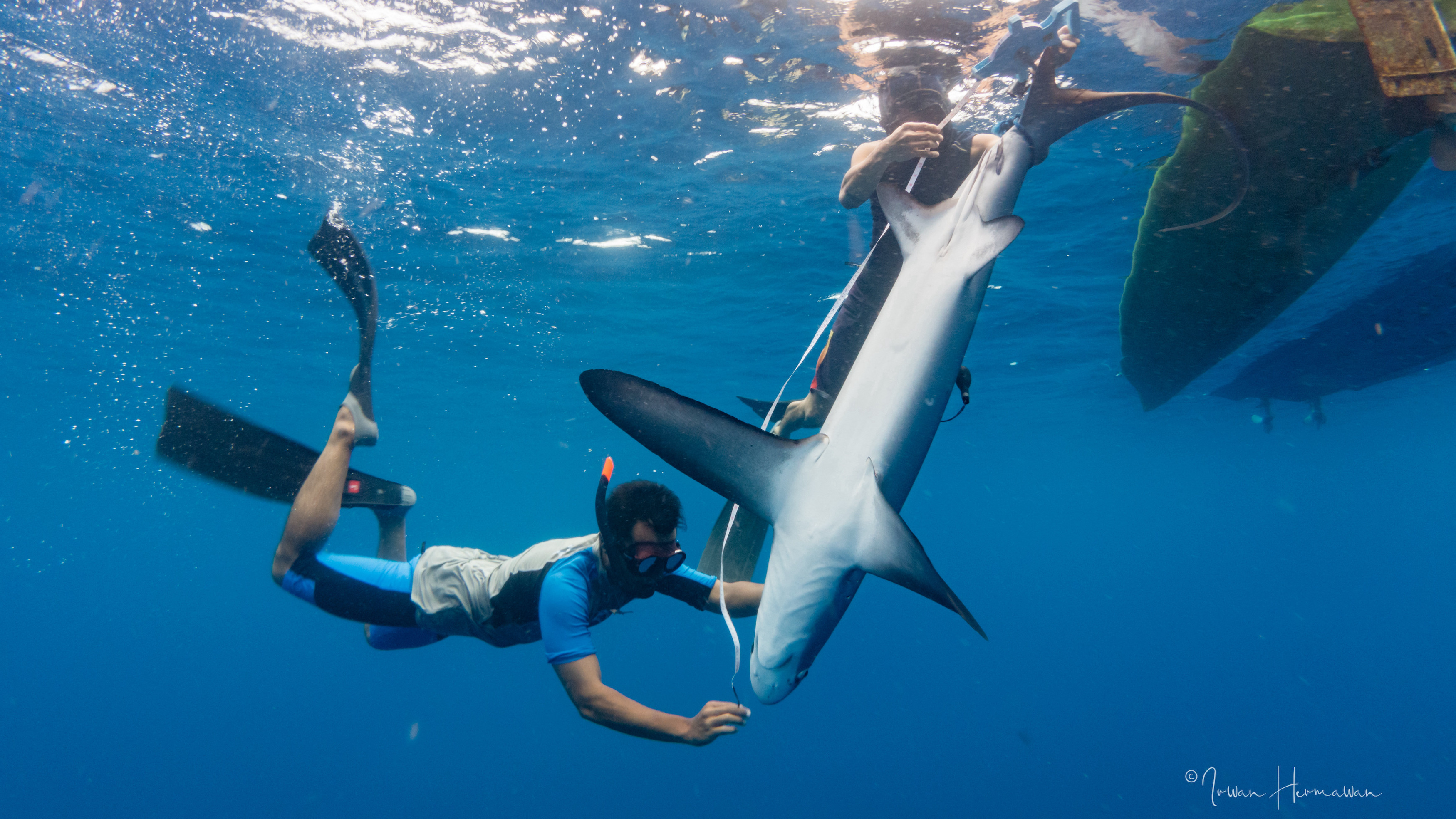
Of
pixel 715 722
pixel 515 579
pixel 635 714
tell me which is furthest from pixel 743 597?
pixel 515 579

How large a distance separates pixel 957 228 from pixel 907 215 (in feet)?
0.82

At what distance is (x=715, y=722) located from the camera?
2.87 meters

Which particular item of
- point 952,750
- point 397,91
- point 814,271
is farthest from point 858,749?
point 397,91

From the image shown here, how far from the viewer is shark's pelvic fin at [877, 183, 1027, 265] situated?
2311 mm

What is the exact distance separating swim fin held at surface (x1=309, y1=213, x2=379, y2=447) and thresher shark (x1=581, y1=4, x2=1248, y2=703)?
402 cm

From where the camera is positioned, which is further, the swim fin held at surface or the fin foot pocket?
the fin foot pocket

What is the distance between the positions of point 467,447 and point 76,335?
23823mm

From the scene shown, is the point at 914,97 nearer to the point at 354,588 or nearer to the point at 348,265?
the point at 348,265

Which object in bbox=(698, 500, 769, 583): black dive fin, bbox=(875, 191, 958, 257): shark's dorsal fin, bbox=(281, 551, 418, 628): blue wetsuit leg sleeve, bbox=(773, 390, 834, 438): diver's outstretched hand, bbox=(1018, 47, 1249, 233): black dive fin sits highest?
bbox=(1018, 47, 1249, 233): black dive fin

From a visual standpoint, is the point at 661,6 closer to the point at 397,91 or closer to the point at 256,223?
the point at 397,91

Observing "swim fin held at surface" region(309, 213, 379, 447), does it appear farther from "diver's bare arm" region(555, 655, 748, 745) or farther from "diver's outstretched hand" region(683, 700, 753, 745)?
"diver's outstretched hand" region(683, 700, 753, 745)

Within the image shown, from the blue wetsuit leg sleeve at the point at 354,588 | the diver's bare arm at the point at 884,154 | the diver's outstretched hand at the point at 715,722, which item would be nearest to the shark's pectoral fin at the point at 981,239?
the diver's bare arm at the point at 884,154

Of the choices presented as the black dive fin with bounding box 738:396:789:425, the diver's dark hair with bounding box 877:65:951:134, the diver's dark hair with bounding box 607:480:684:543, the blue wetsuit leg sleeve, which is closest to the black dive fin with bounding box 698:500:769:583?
the black dive fin with bounding box 738:396:789:425

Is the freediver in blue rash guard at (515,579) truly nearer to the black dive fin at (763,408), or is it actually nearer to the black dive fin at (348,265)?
the black dive fin at (348,265)
